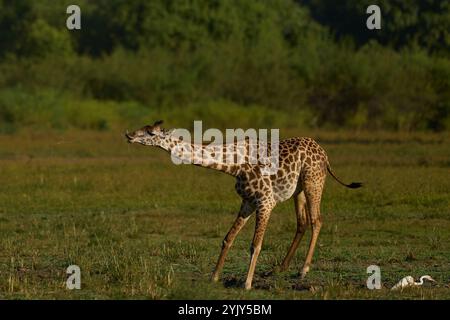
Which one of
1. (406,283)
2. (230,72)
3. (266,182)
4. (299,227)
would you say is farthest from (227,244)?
(230,72)

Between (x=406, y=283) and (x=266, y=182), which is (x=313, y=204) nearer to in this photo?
(x=266, y=182)

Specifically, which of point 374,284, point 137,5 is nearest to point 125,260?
point 374,284

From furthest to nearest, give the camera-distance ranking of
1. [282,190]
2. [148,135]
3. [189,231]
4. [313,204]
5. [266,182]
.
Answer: [189,231], [313,204], [282,190], [266,182], [148,135]

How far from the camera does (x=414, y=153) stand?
80.8 feet

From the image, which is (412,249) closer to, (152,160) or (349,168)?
(349,168)

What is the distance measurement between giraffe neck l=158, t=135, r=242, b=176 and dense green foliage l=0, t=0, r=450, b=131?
22.8m

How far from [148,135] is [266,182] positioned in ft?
4.15

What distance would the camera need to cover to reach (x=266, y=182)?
32.7 feet

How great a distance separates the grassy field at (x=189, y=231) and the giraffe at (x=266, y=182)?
0.34 meters

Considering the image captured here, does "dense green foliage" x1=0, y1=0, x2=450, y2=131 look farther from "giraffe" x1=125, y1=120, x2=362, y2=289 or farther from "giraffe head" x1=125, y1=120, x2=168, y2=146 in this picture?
"giraffe head" x1=125, y1=120, x2=168, y2=146

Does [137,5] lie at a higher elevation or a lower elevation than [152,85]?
higher

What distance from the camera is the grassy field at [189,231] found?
9523 mm

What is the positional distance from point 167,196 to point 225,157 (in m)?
7.48

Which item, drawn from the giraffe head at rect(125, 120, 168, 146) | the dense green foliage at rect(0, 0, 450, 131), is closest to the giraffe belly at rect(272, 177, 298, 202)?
the giraffe head at rect(125, 120, 168, 146)
